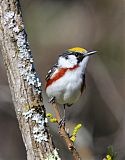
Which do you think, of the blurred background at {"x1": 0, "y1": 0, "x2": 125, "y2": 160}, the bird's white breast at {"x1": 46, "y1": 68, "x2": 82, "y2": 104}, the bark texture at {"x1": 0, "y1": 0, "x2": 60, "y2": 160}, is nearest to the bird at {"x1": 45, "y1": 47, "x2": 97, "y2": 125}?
the bird's white breast at {"x1": 46, "y1": 68, "x2": 82, "y2": 104}

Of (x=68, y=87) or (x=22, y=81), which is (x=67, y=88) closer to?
(x=68, y=87)

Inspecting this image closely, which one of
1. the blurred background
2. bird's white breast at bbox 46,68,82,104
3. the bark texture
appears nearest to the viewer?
the bark texture

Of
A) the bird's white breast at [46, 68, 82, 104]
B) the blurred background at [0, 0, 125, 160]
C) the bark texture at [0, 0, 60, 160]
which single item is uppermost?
the blurred background at [0, 0, 125, 160]

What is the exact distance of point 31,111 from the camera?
181 centimetres

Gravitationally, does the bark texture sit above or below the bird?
below

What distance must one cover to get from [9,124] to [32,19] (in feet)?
4.79

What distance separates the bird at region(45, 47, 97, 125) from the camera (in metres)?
3.01

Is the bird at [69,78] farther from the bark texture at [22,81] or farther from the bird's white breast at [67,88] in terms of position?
the bark texture at [22,81]

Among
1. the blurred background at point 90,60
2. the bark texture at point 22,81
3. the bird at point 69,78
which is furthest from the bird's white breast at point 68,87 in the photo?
the blurred background at point 90,60

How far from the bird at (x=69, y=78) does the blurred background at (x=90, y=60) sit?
6.39 ft

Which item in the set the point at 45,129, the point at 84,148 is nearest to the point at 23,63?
the point at 45,129

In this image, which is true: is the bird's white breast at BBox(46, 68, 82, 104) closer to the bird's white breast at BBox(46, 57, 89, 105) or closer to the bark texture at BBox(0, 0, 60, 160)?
the bird's white breast at BBox(46, 57, 89, 105)

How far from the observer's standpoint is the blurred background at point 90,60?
5.63 m

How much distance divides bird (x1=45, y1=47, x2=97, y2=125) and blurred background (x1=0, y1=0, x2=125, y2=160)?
6.39 ft
